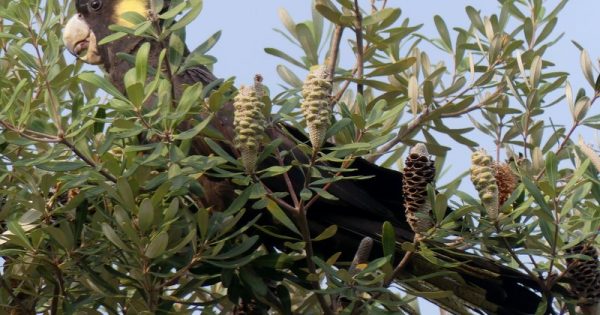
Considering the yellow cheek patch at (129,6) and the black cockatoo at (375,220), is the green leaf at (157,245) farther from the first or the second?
the yellow cheek patch at (129,6)

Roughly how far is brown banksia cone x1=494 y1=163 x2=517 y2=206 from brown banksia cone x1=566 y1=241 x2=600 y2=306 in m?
0.20

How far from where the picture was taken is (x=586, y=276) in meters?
2.12

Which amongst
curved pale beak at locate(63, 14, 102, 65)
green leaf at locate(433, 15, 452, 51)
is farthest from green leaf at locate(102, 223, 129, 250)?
curved pale beak at locate(63, 14, 102, 65)

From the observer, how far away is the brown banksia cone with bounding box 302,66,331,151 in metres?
1.74

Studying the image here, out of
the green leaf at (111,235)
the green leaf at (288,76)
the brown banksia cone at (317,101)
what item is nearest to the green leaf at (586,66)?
the green leaf at (288,76)

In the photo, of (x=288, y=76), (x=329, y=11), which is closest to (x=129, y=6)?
(x=288, y=76)

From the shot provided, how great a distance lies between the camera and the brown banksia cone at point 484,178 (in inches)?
71.8

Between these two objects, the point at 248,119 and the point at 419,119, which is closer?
the point at 248,119

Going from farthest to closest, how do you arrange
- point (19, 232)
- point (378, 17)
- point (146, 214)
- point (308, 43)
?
point (308, 43) → point (378, 17) → point (19, 232) → point (146, 214)

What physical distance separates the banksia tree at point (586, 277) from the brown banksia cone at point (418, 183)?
0.40 meters

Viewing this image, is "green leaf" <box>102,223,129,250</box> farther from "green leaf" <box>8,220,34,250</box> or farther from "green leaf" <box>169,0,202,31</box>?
"green leaf" <box>169,0,202,31</box>

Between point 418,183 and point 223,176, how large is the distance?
40 centimetres

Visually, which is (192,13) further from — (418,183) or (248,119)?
(418,183)

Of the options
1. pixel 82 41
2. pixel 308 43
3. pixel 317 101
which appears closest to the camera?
pixel 317 101
